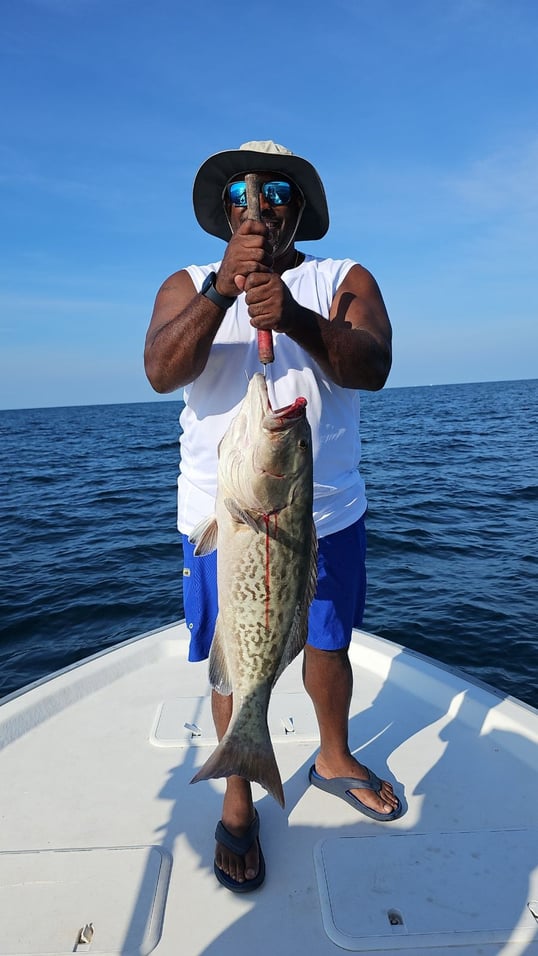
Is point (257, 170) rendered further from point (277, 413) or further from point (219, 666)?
point (219, 666)

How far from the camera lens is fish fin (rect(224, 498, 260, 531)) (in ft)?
6.84

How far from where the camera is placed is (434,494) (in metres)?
15.2

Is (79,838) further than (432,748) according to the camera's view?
Answer: No

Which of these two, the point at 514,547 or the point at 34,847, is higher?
the point at 34,847

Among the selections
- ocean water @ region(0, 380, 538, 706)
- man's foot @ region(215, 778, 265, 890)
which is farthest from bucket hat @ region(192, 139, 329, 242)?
ocean water @ region(0, 380, 538, 706)

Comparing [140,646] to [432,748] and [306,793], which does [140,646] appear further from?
[432,748]

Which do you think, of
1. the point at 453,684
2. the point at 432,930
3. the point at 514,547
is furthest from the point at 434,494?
the point at 432,930

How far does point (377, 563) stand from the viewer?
10.1m

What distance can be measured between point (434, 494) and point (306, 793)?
12.7 meters

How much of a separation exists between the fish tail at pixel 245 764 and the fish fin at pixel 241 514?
2.74ft

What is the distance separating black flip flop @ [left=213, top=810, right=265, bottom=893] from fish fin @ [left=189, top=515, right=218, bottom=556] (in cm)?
139

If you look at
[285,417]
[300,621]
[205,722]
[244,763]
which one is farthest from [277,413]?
[205,722]

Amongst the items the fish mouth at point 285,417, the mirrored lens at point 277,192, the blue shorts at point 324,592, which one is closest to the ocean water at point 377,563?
the blue shorts at point 324,592

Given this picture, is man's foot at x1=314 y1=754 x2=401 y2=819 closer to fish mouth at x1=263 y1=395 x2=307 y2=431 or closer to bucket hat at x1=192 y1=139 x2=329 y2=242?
fish mouth at x1=263 y1=395 x2=307 y2=431
